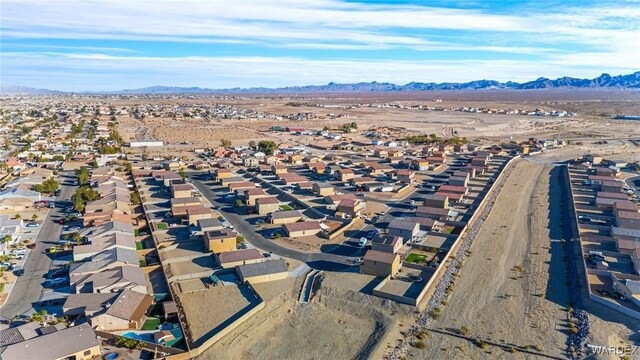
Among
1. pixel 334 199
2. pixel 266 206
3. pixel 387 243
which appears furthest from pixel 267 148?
pixel 387 243

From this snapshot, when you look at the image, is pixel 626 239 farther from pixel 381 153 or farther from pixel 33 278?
pixel 33 278

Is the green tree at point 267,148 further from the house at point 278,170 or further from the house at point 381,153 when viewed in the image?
the house at point 381,153

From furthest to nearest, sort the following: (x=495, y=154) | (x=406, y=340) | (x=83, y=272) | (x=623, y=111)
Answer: (x=623, y=111), (x=495, y=154), (x=83, y=272), (x=406, y=340)

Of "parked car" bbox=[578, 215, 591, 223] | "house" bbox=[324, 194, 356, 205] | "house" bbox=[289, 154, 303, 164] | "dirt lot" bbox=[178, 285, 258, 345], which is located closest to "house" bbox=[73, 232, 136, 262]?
"dirt lot" bbox=[178, 285, 258, 345]

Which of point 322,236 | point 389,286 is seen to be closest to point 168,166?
point 322,236

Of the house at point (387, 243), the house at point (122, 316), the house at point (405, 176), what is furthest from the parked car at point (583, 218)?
the house at point (122, 316)

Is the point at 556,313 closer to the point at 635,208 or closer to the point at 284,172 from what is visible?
the point at 635,208

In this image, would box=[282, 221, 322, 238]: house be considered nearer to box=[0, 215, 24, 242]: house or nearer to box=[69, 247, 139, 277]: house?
box=[69, 247, 139, 277]: house

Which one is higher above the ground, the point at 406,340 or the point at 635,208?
the point at 635,208
